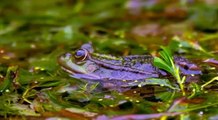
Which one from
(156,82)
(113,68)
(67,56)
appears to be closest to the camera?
(156,82)

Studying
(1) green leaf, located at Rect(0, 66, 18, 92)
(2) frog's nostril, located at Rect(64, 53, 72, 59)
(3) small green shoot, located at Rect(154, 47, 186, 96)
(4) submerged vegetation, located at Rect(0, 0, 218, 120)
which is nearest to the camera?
(4) submerged vegetation, located at Rect(0, 0, 218, 120)

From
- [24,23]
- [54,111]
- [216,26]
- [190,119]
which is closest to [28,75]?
[54,111]

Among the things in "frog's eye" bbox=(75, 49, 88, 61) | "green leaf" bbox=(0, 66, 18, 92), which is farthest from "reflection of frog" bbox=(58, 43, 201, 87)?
"green leaf" bbox=(0, 66, 18, 92)

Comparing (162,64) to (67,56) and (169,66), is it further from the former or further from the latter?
(67,56)

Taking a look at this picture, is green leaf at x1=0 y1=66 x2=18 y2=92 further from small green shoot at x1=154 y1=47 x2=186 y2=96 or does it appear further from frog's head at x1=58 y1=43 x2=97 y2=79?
small green shoot at x1=154 y1=47 x2=186 y2=96

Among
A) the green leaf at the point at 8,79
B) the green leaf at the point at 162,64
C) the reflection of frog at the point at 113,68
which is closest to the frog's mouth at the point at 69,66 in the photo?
the reflection of frog at the point at 113,68

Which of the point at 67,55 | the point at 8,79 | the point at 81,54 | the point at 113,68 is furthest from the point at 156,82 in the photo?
the point at 8,79

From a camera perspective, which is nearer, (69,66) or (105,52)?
(69,66)

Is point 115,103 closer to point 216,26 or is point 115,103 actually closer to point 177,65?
point 177,65
